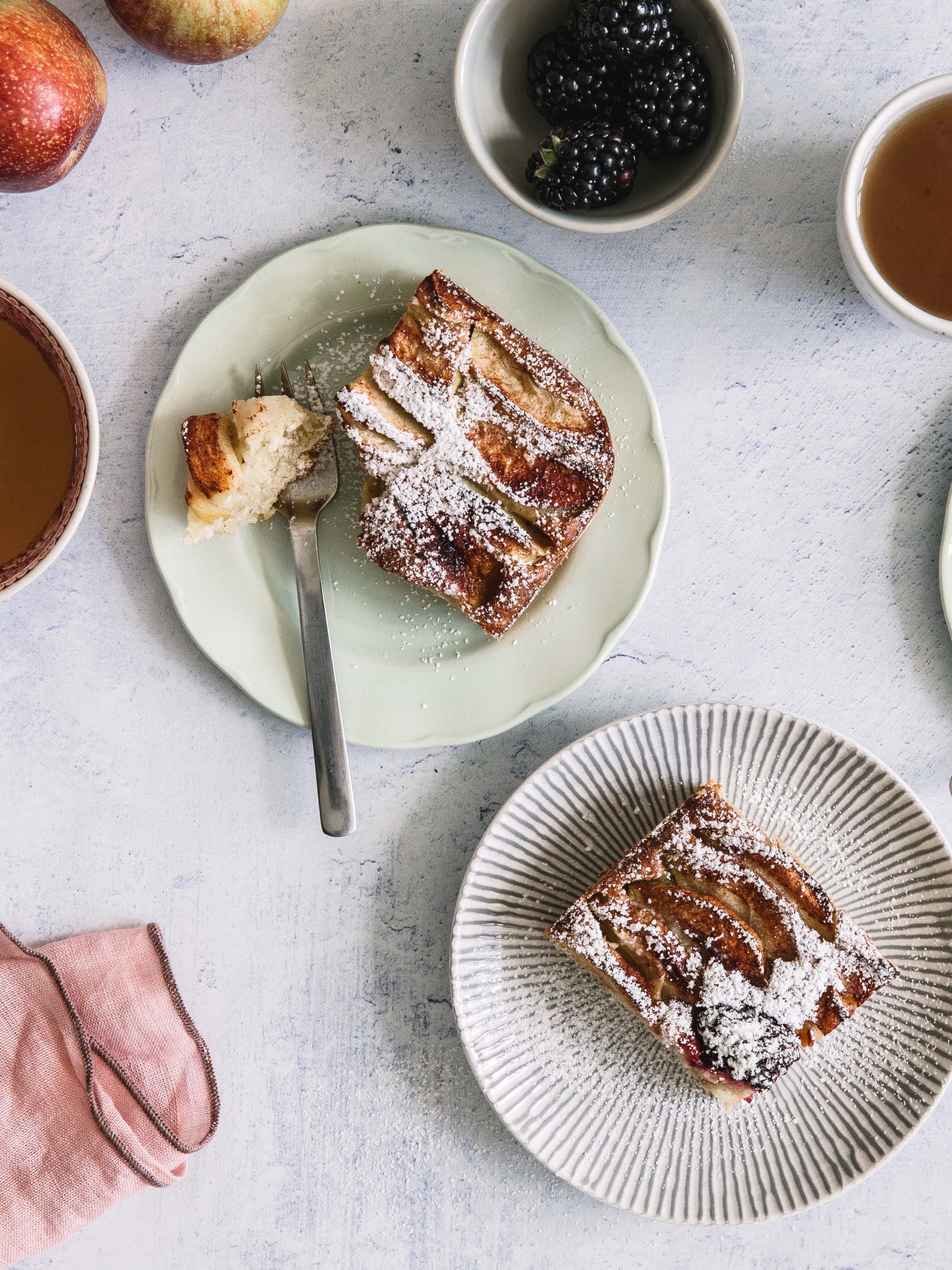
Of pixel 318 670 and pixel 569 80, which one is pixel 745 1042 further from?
pixel 569 80

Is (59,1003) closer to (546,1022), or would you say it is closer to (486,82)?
(546,1022)

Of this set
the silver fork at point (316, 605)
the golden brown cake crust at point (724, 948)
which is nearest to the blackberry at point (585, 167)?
the silver fork at point (316, 605)

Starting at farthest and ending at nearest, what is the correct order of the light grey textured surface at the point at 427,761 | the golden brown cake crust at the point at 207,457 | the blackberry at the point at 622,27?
the light grey textured surface at the point at 427,761 < the golden brown cake crust at the point at 207,457 < the blackberry at the point at 622,27

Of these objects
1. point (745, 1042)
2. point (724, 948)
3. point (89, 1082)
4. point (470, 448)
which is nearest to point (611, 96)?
point (470, 448)

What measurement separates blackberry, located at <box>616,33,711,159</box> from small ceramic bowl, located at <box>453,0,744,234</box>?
33mm

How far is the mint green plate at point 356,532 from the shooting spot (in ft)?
4.63

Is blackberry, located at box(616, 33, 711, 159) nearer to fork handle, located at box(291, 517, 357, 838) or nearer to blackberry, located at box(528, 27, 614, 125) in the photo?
A: blackberry, located at box(528, 27, 614, 125)

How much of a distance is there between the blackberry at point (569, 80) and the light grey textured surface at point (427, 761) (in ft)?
0.77

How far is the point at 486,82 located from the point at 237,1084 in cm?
158

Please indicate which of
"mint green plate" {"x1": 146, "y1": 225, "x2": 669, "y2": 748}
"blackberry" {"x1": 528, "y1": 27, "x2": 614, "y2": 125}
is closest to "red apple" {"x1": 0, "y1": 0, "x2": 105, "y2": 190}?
"mint green plate" {"x1": 146, "y1": 225, "x2": 669, "y2": 748}

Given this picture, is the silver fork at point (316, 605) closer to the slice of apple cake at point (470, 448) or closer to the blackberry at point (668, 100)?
the slice of apple cake at point (470, 448)

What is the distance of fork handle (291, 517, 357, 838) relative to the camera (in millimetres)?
1426

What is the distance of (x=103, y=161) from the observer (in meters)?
1.46

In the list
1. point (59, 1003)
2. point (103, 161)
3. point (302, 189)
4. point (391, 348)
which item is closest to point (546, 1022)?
point (59, 1003)
